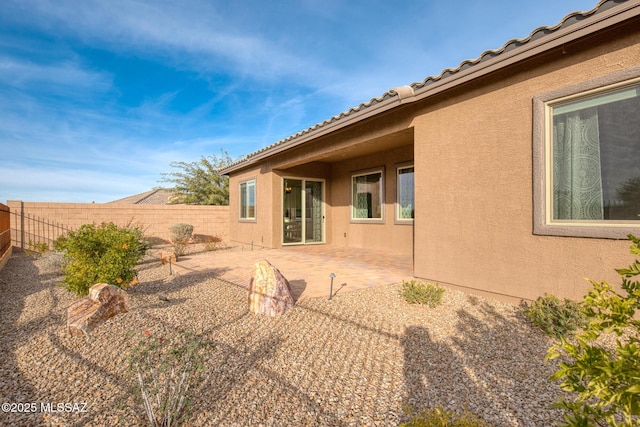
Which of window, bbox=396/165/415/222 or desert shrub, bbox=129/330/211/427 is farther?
window, bbox=396/165/415/222

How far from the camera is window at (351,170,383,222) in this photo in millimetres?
10078

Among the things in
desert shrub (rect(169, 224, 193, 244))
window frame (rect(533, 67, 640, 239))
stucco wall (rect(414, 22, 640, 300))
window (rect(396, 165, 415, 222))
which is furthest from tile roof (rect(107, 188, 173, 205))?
window frame (rect(533, 67, 640, 239))

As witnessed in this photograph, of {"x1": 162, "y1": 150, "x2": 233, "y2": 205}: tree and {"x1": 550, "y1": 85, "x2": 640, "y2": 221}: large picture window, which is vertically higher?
{"x1": 162, "y1": 150, "x2": 233, "y2": 205}: tree

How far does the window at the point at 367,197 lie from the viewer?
10.1 meters

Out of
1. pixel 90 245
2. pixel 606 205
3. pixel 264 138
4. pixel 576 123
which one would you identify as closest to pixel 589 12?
pixel 576 123

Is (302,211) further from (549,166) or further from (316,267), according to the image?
(549,166)

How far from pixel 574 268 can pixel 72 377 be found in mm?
5432

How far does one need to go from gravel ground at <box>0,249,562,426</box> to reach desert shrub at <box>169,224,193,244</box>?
8.68 meters

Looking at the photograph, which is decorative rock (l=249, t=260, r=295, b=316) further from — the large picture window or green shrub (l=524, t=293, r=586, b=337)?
the large picture window

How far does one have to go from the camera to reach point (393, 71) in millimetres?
13617

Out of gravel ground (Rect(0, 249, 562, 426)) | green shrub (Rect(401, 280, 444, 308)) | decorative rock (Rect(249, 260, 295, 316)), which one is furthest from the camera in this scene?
green shrub (Rect(401, 280, 444, 308))

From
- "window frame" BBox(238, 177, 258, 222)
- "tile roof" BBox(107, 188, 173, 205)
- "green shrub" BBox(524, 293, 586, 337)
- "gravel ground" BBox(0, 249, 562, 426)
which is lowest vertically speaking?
"gravel ground" BBox(0, 249, 562, 426)

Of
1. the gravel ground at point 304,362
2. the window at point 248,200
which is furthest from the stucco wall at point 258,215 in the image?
the gravel ground at point 304,362

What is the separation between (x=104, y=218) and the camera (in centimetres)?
1320
